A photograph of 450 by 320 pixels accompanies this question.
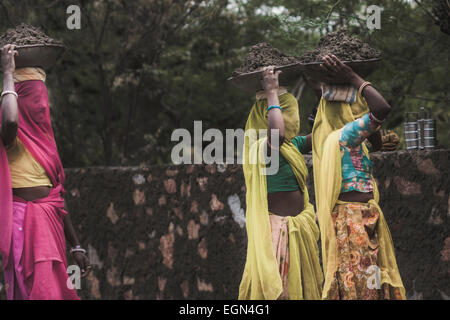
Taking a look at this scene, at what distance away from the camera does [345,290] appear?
4.19 metres

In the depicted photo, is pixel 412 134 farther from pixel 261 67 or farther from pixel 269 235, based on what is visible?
pixel 269 235

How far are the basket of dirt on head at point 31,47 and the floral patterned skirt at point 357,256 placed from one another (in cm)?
231

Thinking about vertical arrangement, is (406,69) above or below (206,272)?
above

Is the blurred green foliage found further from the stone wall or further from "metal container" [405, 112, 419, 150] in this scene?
"metal container" [405, 112, 419, 150]

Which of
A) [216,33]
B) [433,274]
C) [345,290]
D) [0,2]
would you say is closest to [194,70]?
[216,33]

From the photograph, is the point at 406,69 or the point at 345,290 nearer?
the point at 345,290

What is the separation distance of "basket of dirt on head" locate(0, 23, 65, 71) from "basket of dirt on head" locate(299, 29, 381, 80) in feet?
5.88

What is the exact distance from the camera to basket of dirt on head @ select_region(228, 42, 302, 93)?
15.2 feet

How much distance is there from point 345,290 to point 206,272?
9.08ft

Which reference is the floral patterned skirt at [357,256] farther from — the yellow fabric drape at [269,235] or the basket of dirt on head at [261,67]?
the basket of dirt on head at [261,67]

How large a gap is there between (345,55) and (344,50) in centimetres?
4

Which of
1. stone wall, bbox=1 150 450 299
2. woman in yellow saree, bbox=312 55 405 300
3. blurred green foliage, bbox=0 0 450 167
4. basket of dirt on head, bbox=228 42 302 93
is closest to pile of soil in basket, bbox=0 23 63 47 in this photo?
basket of dirt on head, bbox=228 42 302 93
